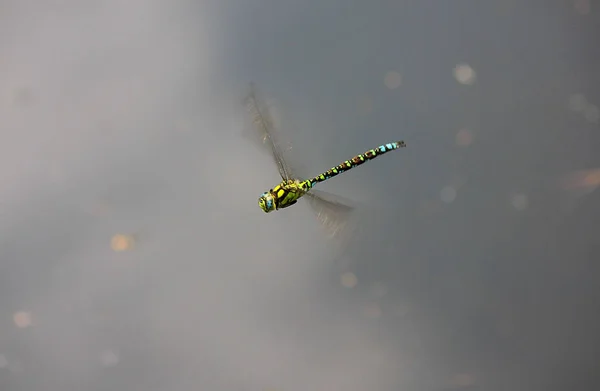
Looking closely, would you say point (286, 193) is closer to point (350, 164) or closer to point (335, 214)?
point (335, 214)

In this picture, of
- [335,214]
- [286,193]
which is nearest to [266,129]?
[286,193]

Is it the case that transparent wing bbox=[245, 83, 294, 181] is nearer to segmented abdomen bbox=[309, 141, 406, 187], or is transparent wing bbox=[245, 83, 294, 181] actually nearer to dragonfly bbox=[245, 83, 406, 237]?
dragonfly bbox=[245, 83, 406, 237]

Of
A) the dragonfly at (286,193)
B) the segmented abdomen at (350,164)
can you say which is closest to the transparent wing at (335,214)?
the dragonfly at (286,193)

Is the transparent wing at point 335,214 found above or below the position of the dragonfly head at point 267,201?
below

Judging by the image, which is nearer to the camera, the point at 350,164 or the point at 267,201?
the point at 267,201

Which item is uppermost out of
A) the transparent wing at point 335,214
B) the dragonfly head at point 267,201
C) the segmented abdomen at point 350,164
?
the segmented abdomen at point 350,164

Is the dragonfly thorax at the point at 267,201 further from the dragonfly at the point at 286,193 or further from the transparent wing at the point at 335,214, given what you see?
the transparent wing at the point at 335,214

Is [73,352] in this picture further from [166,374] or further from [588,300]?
[588,300]
